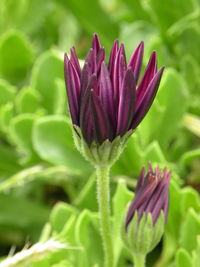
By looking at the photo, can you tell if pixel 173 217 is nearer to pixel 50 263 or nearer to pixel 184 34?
pixel 50 263

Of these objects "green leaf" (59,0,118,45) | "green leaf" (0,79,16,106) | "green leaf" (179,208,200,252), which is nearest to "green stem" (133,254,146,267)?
"green leaf" (179,208,200,252)

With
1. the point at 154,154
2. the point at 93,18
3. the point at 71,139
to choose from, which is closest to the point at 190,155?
the point at 154,154

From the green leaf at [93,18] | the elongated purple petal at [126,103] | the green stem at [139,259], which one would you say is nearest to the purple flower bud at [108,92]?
the elongated purple petal at [126,103]

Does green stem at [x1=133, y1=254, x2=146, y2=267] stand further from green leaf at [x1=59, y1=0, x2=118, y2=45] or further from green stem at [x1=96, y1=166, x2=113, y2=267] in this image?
green leaf at [x1=59, y1=0, x2=118, y2=45]

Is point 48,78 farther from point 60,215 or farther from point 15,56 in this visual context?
point 60,215

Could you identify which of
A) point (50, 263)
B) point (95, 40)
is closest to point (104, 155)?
point (95, 40)

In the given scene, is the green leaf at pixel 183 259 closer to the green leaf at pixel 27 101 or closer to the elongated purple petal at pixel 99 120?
the elongated purple petal at pixel 99 120
